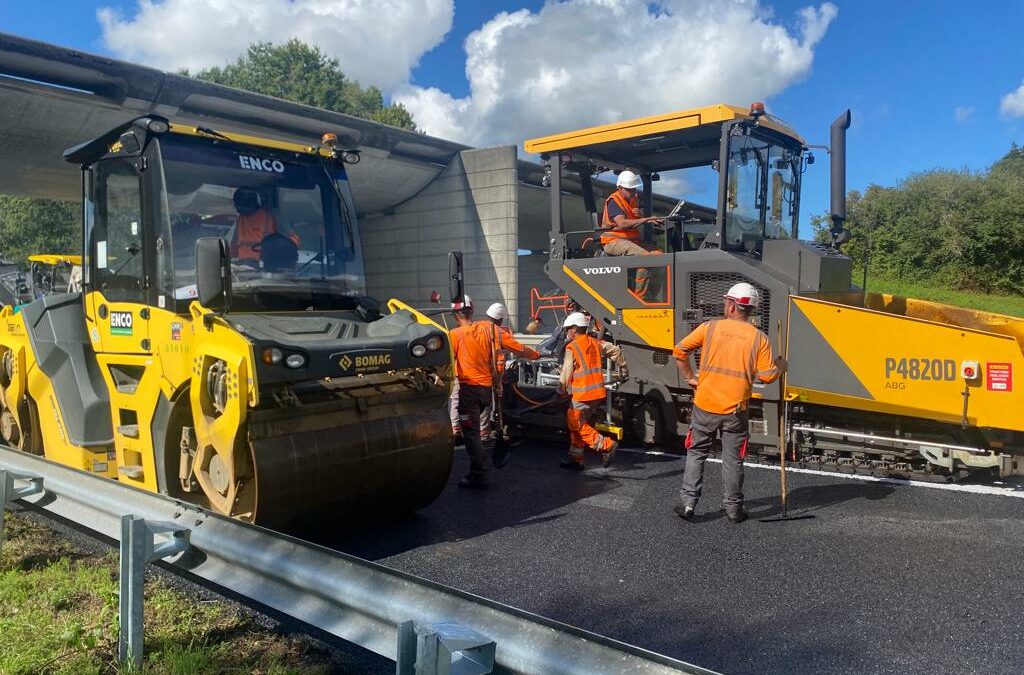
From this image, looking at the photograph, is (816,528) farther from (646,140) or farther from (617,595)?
(646,140)

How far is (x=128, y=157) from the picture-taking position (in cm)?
479

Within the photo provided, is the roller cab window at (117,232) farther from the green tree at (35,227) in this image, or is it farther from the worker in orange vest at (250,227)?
the green tree at (35,227)

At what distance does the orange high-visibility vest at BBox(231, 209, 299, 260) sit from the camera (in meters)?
4.75

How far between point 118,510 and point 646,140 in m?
5.86

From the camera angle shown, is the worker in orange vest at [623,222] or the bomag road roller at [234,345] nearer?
the bomag road roller at [234,345]

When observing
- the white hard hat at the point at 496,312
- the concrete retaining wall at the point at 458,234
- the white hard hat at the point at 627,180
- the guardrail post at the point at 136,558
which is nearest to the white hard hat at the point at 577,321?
the white hard hat at the point at 496,312

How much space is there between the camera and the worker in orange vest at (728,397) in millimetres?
5305

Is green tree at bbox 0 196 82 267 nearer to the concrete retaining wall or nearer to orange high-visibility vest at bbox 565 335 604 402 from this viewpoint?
the concrete retaining wall

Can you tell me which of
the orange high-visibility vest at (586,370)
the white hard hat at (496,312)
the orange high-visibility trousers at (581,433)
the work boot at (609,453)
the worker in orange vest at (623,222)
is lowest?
the work boot at (609,453)

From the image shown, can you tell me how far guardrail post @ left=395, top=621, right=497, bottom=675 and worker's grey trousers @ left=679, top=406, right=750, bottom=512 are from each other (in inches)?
142

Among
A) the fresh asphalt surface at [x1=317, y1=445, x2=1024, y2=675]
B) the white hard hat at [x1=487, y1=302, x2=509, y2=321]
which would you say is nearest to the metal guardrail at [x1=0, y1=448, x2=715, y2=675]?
the fresh asphalt surface at [x1=317, y1=445, x2=1024, y2=675]

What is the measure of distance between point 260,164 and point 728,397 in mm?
3545

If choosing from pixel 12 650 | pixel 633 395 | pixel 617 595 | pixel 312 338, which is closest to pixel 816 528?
pixel 617 595

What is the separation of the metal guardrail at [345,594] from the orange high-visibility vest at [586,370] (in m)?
4.26
